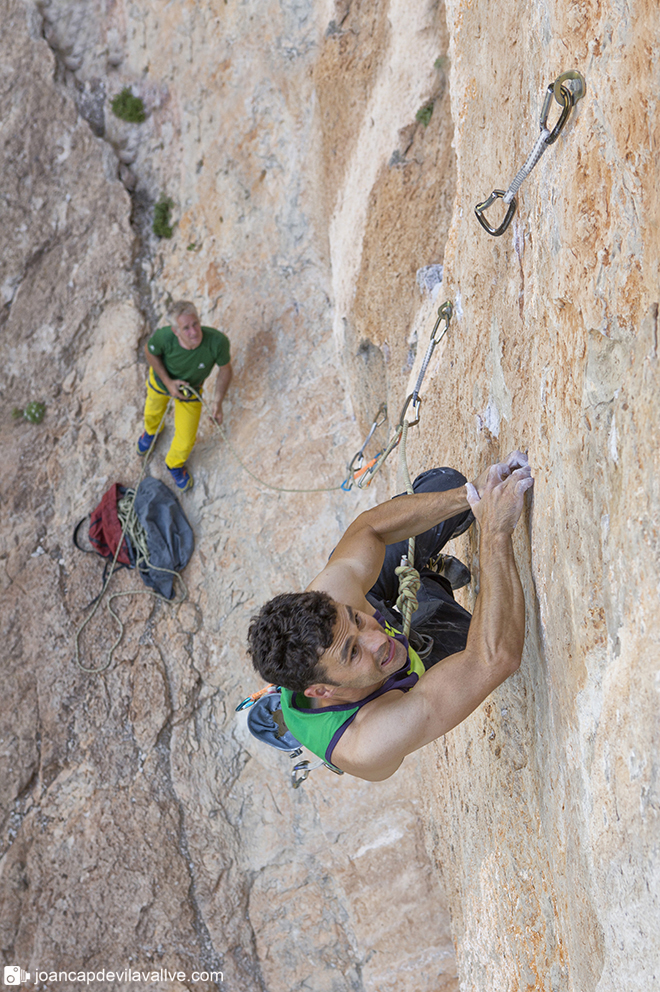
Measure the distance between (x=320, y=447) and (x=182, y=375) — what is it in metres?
1.19

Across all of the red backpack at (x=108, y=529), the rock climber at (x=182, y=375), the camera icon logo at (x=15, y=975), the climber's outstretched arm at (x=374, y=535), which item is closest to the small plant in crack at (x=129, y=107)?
the rock climber at (x=182, y=375)

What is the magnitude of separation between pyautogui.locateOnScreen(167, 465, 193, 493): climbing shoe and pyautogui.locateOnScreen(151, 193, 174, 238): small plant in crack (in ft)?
7.43

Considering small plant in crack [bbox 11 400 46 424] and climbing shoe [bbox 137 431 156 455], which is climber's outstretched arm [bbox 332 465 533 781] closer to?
climbing shoe [bbox 137 431 156 455]

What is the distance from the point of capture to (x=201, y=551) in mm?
5531

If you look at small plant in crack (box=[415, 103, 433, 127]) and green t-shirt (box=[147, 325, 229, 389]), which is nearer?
small plant in crack (box=[415, 103, 433, 127])

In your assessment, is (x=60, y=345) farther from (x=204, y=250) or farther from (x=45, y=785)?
(x=45, y=785)

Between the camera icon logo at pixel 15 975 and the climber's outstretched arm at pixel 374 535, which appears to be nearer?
the climber's outstretched arm at pixel 374 535

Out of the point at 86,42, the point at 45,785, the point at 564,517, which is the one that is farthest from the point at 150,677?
the point at 86,42

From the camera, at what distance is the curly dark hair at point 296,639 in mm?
2145

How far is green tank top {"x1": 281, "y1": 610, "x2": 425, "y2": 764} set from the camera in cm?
223

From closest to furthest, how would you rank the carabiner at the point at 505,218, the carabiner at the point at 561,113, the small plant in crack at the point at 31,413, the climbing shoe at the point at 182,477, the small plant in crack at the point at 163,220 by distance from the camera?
the carabiner at the point at 561,113 < the carabiner at the point at 505,218 < the climbing shoe at the point at 182,477 < the small plant in crack at the point at 31,413 < the small plant in crack at the point at 163,220

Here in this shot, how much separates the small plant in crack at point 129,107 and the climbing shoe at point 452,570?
5856mm

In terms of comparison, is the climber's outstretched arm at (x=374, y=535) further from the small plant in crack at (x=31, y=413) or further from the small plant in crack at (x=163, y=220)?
the small plant in crack at (x=163, y=220)

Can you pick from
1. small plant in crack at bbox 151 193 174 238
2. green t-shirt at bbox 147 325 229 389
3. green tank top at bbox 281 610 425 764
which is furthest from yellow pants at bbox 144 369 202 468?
green tank top at bbox 281 610 425 764
